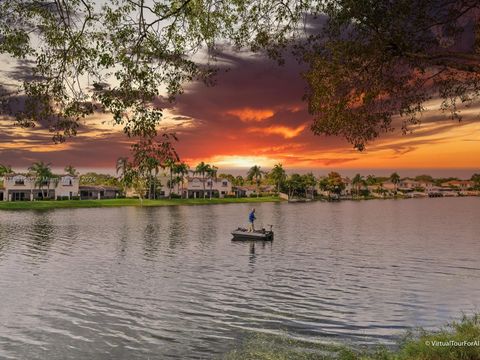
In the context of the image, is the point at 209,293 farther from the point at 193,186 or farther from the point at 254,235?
the point at 193,186

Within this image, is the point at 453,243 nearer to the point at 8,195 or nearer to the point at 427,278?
the point at 427,278

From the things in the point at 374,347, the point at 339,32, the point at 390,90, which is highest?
the point at 339,32

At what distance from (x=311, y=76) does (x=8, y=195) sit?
130m

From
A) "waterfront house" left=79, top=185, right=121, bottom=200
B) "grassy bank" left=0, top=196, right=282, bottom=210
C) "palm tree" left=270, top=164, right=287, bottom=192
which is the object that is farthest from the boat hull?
"palm tree" left=270, top=164, right=287, bottom=192

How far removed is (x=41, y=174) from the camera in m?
127

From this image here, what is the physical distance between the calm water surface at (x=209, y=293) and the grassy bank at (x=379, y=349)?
3.17 feet

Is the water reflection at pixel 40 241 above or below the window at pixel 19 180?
below

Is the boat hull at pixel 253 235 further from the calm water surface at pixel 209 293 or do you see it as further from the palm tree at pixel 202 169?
the palm tree at pixel 202 169

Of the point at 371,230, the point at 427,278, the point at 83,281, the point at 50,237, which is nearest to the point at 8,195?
the point at 50,237

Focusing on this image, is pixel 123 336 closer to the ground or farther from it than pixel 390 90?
closer to the ground

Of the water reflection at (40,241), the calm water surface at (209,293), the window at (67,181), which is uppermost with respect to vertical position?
the window at (67,181)

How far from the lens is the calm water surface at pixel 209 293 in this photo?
17.5 m

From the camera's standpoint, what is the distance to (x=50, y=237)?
50.9 meters

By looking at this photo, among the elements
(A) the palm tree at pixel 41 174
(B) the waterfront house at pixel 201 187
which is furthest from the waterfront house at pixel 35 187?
(B) the waterfront house at pixel 201 187
